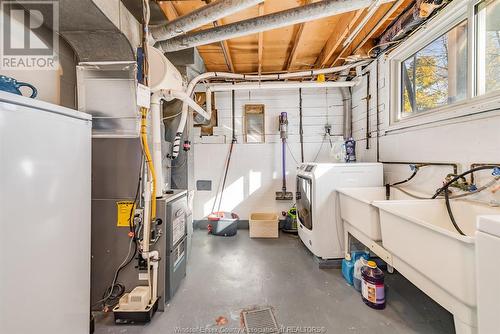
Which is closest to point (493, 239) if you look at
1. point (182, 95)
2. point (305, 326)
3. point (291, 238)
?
point (305, 326)

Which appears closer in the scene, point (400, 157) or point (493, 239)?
point (493, 239)

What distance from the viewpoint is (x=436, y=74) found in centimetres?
207

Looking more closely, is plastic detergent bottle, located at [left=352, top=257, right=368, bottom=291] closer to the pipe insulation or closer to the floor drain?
the floor drain

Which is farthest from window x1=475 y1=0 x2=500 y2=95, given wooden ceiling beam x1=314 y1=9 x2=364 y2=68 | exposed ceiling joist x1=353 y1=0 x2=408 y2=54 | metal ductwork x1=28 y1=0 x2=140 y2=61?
metal ductwork x1=28 y1=0 x2=140 y2=61

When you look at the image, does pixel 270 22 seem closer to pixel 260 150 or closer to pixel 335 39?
pixel 335 39

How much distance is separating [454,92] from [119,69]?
2783 mm

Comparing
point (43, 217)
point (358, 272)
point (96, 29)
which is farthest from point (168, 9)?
point (358, 272)

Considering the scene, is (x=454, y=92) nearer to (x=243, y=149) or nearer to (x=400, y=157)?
(x=400, y=157)

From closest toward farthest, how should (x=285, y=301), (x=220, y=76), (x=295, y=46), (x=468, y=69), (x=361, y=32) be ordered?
(x=468, y=69) → (x=285, y=301) → (x=361, y=32) → (x=295, y=46) → (x=220, y=76)

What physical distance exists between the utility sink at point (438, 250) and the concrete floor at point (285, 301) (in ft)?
1.72

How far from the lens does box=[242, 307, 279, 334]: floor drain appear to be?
150 centimetres

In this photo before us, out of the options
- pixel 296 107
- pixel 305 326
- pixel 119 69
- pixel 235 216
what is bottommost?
pixel 305 326

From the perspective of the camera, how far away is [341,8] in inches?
65.1

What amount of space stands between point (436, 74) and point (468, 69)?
1.41 ft
